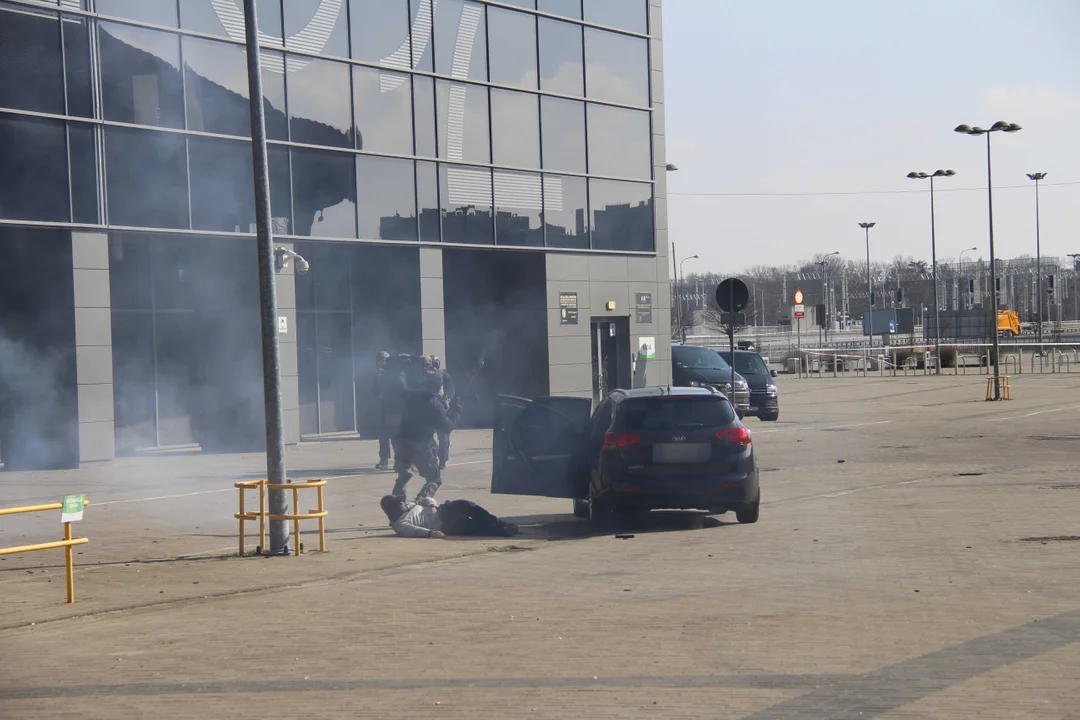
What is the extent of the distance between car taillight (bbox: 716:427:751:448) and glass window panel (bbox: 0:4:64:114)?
12.1 meters

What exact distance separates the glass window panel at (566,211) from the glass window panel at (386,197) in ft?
12.4

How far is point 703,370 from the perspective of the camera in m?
28.5

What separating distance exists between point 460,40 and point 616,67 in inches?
198

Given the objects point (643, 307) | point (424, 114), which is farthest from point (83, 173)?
point (643, 307)

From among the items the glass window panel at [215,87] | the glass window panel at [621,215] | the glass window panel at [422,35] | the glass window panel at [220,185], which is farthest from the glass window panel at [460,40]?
the glass window panel at [220,185]

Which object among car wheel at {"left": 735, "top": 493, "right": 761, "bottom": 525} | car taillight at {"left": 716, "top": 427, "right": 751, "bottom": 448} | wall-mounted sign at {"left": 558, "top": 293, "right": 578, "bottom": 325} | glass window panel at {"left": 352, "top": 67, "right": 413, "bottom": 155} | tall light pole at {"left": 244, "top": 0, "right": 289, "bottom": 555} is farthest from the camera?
wall-mounted sign at {"left": 558, "top": 293, "right": 578, "bottom": 325}

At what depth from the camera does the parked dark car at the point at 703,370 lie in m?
26.9

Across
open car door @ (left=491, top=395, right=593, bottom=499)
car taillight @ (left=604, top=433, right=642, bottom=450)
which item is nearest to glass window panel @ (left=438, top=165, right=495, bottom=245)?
open car door @ (left=491, top=395, right=593, bottom=499)

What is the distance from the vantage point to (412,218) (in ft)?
79.4

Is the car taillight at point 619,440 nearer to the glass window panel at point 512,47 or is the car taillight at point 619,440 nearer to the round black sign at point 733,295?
the round black sign at point 733,295

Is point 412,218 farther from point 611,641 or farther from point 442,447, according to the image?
point 611,641

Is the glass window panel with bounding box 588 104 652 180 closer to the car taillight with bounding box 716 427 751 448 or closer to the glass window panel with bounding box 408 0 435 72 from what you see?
the glass window panel with bounding box 408 0 435 72

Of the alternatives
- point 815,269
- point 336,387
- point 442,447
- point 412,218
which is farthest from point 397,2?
point 815,269

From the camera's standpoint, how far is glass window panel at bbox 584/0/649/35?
1113 inches
